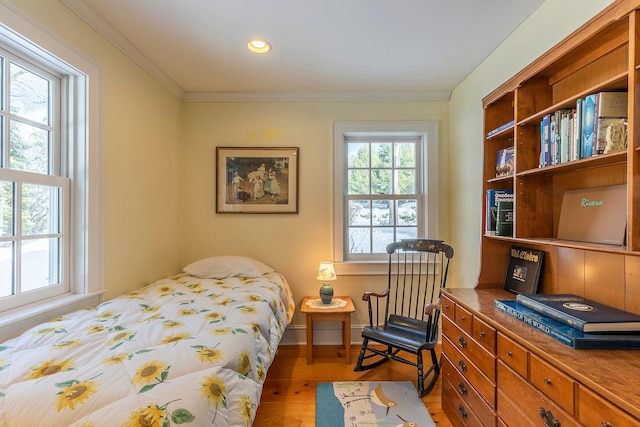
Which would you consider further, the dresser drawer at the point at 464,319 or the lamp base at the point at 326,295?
the lamp base at the point at 326,295

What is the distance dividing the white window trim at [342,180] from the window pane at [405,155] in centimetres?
16

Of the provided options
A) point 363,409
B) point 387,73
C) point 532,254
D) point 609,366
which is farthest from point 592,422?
point 387,73

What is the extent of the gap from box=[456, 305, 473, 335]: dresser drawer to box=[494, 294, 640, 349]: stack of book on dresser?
0.82ft

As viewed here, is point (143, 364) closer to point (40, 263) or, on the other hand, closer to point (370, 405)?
point (40, 263)

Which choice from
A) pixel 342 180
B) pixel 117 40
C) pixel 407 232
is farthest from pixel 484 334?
pixel 117 40

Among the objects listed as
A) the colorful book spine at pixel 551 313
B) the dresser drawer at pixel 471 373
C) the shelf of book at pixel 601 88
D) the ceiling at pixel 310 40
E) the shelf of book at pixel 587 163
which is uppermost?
the ceiling at pixel 310 40

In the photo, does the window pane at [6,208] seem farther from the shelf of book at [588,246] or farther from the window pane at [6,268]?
the shelf of book at [588,246]

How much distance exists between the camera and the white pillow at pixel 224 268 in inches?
106

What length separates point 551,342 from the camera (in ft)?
3.78

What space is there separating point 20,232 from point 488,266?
9.04ft

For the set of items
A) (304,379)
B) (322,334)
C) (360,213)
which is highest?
(360,213)

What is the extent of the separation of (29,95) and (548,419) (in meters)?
2.88

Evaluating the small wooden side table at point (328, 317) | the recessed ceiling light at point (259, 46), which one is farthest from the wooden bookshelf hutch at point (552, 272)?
the recessed ceiling light at point (259, 46)

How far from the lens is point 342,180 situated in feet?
9.80
